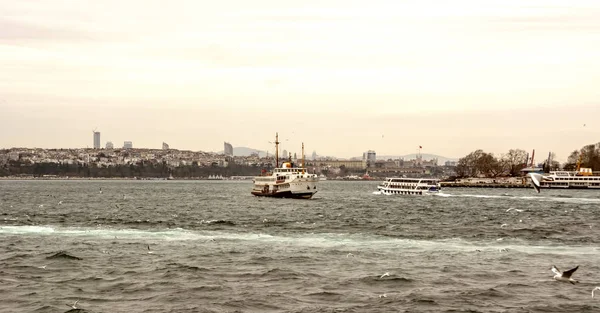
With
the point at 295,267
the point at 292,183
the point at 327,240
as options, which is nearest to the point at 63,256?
the point at 295,267

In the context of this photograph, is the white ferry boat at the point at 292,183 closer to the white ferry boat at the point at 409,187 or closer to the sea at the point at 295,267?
the white ferry boat at the point at 409,187

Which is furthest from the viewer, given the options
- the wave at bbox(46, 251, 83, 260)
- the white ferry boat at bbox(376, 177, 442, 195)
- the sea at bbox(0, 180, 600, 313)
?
the white ferry boat at bbox(376, 177, 442, 195)

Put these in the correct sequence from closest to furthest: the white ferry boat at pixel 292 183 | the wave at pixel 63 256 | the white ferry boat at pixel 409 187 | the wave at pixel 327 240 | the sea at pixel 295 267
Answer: the sea at pixel 295 267 < the wave at pixel 63 256 < the wave at pixel 327 240 < the white ferry boat at pixel 292 183 < the white ferry boat at pixel 409 187

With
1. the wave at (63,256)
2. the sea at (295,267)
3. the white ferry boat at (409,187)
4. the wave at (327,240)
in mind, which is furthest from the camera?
the white ferry boat at (409,187)

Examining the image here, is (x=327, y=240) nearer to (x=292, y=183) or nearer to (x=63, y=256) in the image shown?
(x=63, y=256)

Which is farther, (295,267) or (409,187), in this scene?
(409,187)

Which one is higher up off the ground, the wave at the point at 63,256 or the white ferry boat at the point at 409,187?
the white ferry boat at the point at 409,187

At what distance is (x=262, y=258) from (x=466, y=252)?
37.0 ft

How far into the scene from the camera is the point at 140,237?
49406 millimetres

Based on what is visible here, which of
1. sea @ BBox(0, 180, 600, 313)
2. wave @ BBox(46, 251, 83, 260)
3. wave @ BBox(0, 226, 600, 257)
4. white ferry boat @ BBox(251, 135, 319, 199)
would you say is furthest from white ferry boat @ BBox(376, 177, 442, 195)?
wave @ BBox(46, 251, 83, 260)

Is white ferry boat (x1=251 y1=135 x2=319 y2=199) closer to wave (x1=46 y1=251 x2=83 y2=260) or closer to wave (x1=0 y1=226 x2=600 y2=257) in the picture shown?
wave (x1=0 y1=226 x2=600 y2=257)

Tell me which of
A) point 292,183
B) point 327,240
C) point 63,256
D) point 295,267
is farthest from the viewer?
point 292,183

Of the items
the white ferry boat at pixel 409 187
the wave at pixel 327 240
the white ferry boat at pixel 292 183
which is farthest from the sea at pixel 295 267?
the white ferry boat at pixel 409 187

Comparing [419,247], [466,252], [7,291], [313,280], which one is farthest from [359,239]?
[7,291]
